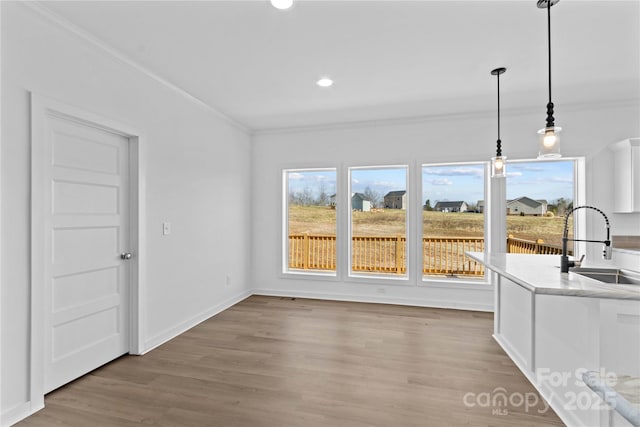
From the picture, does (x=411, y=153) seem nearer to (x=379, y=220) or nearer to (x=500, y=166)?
(x=379, y=220)

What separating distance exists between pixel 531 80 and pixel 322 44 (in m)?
2.22

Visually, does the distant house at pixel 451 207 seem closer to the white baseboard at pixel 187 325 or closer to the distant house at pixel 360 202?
the distant house at pixel 360 202

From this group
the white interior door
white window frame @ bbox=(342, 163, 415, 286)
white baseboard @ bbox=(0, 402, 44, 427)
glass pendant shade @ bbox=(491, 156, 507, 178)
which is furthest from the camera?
white window frame @ bbox=(342, 163, 415, 286)

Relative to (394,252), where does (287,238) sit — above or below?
above

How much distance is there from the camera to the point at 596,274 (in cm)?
230

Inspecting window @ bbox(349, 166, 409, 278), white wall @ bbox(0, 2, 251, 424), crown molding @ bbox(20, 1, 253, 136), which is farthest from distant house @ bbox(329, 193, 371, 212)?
crown molding @ bbox(20, 1, 253, 136)

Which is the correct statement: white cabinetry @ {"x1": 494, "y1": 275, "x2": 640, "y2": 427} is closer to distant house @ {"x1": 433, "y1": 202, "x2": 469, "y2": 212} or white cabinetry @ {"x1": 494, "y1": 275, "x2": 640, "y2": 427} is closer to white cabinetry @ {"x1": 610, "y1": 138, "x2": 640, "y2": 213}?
distant house @ {"x1": 433, "y1": 202, "x2": 469, "y2": 212}

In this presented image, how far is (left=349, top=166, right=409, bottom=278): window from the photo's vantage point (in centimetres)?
482

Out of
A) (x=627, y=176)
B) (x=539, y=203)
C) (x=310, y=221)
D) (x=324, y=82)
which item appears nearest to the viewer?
(x=324, y=82)

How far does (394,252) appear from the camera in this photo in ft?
16.1

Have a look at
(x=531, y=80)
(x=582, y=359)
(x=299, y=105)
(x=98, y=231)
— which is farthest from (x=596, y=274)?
(x=98, y=231)

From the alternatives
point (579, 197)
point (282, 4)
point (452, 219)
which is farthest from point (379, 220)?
point (282, 4)

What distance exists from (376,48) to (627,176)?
332 centimetres

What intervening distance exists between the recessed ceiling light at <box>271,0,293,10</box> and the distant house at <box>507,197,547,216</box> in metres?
3.74
